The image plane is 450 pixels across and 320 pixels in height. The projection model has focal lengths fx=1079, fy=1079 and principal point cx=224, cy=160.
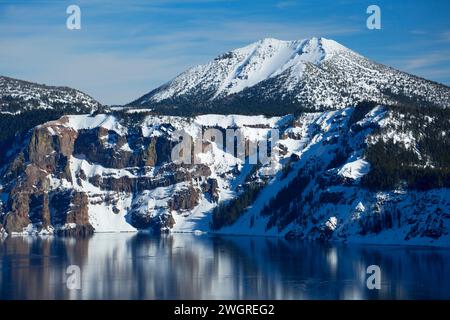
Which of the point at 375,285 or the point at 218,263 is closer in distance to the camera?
the point at 375,285
